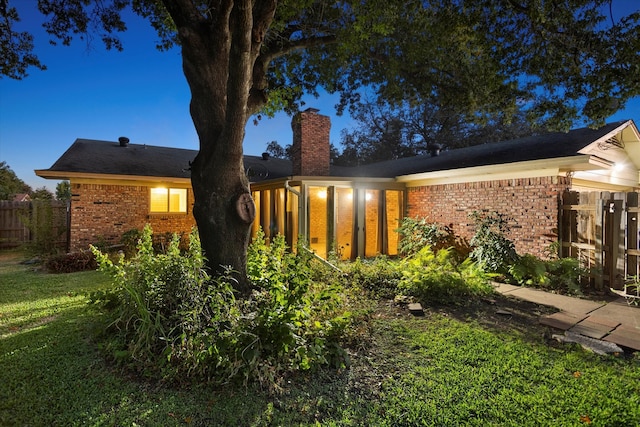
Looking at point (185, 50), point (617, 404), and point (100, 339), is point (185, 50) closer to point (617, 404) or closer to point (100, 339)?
point (100, 339)

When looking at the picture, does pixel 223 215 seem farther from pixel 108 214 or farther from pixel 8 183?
pixel 8 183

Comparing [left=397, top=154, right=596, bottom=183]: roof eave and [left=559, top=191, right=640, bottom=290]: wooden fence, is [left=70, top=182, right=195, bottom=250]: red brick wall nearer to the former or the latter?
[left=397, top=154, right=596, bottom=183]: roof eave

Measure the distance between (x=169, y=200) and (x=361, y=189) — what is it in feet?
24.3

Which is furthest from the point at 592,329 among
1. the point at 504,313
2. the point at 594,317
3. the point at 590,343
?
the point at 504,313

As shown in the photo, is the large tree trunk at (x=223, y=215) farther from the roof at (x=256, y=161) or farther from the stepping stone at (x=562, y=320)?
the stepping stone at (x=562, y=320)

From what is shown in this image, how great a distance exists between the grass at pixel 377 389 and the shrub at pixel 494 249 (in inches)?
117

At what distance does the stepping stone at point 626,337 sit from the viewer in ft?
11.5

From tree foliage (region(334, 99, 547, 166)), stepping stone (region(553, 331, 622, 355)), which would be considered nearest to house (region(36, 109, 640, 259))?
stepping stone (region(553, 331, 622, 355))

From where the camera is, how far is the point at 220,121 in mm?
4297

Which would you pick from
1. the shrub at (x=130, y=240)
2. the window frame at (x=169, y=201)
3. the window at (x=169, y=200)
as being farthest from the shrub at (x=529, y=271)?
the window at (x=169, y=200)

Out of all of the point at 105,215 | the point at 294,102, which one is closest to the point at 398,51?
the point at 294,102

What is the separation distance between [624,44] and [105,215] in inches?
544

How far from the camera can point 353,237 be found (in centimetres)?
973

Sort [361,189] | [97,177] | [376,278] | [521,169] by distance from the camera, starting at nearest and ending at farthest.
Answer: [376,278]
[521,169]
[361,189]
[97,177]
